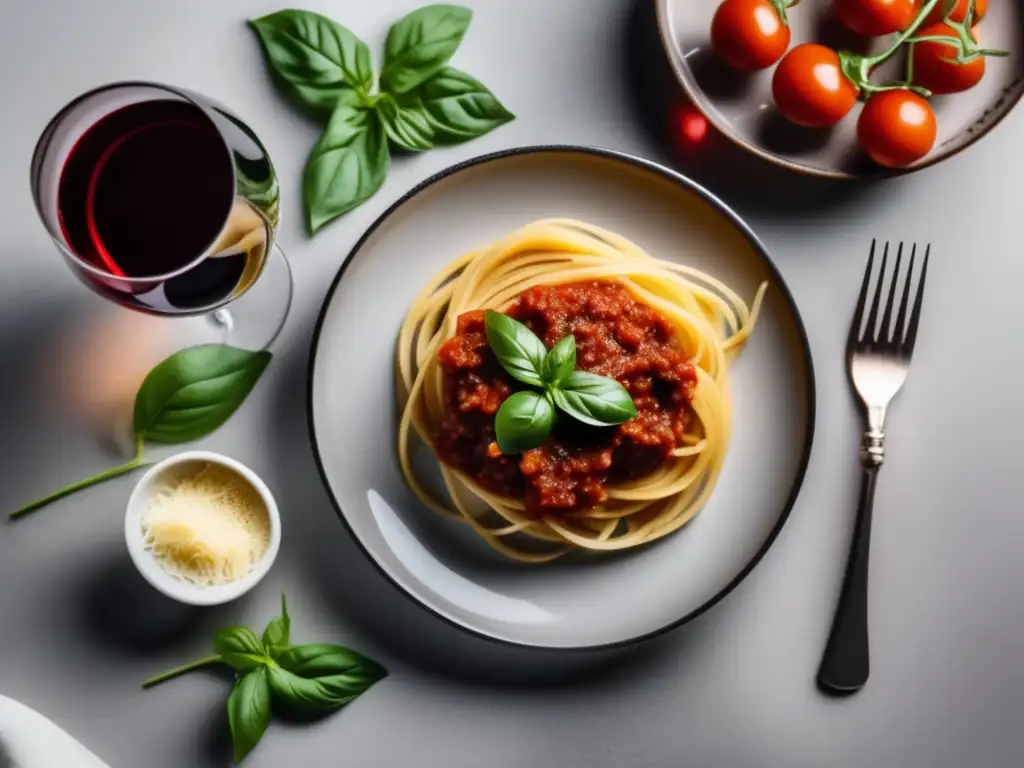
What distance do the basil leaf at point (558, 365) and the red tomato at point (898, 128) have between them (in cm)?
105

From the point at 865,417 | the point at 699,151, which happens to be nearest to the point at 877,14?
the point at 699,151

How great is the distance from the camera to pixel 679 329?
277 centimetres

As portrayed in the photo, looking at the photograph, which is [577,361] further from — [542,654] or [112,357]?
[112,357]

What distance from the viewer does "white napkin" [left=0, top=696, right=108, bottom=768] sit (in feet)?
8.91

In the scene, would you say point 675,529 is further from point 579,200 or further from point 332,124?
point 332,124

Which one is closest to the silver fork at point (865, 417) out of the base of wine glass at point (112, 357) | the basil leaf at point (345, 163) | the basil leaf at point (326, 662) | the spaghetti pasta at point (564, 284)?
the spaghetti pasta at point (564, 284)

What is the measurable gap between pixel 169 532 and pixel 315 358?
571 millimetres

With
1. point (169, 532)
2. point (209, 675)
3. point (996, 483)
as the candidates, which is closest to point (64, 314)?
point (169, 532)

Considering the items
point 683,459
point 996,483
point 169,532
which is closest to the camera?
point 169,532

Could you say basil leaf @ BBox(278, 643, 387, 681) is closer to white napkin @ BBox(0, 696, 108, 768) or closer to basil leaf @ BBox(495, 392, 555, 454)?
white napkin @ BBox(0, 696, 108, 768)

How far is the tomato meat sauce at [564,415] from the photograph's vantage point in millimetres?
2619

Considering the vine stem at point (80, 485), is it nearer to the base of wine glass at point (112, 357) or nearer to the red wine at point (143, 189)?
the base of wine glass at point (112, 357)

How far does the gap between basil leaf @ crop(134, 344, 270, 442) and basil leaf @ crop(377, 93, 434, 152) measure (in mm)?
703

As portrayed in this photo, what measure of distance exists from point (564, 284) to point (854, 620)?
125 centimetres
